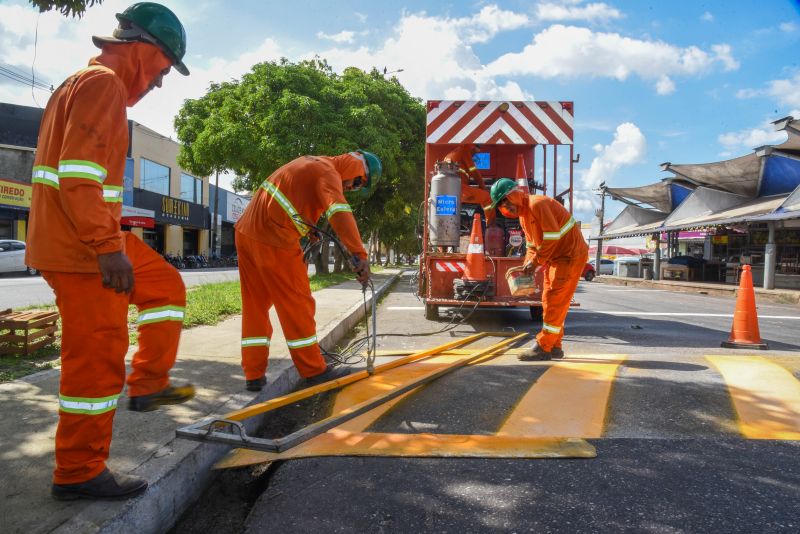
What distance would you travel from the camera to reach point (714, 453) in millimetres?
2629

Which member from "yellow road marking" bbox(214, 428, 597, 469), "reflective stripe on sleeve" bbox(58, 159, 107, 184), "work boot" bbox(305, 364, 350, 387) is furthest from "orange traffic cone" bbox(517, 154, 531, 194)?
"reflective stripe on sleeve" bbox(58, 159, 107, 184)

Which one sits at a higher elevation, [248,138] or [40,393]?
[248,138]

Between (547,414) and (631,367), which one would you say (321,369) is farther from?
(631,367)

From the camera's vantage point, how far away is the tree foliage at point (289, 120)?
15367 mm

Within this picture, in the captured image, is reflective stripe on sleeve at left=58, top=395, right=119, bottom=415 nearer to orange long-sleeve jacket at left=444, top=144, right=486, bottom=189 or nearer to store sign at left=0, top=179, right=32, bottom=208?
orange long-sleeve jacket at left=444, top=144, right=486, bottom=189

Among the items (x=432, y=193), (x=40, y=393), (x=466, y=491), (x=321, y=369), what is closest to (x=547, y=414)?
(x=466, y=491)

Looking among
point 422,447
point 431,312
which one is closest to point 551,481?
point 422,447

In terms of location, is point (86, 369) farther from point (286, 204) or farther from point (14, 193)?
point (14, 193)

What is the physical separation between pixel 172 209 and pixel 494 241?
29350mm

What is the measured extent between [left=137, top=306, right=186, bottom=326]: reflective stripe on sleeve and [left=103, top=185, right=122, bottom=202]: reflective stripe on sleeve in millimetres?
550

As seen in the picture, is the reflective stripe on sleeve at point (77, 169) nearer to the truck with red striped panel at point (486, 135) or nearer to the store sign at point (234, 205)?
the truck with red striped panel at point (486, 135)

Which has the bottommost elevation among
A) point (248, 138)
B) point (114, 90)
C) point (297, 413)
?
point (297, 413)

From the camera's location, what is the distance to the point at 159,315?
7.80 feet

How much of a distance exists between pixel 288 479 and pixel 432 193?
573 centimetres
